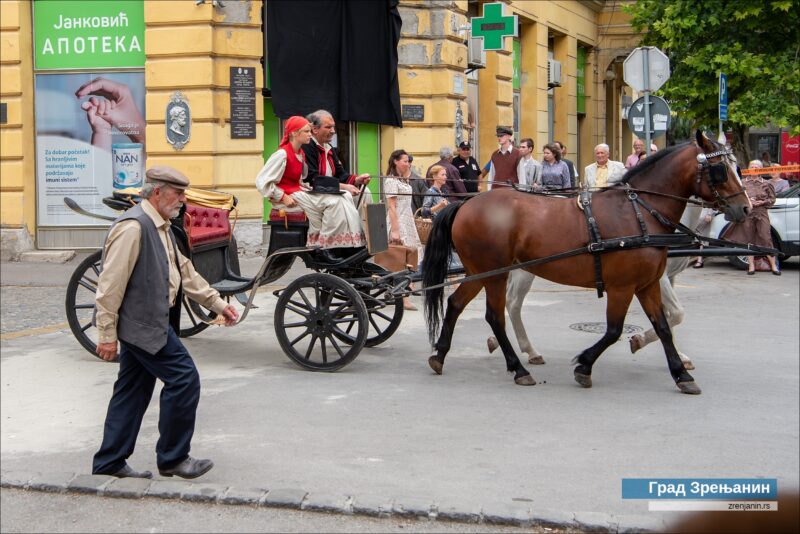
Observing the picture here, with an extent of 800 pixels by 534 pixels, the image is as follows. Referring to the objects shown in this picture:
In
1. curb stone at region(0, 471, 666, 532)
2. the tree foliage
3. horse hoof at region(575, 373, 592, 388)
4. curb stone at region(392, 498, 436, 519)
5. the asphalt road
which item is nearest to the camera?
curb stone at region(0, 471, 666, 532)

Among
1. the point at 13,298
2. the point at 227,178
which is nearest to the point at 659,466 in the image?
the point at 13,298

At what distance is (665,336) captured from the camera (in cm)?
781

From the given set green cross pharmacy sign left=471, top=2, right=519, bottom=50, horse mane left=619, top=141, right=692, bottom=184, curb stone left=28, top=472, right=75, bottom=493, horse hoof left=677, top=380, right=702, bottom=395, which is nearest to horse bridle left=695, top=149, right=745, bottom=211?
horse mane left=619, top=141, right=692, bottom=184

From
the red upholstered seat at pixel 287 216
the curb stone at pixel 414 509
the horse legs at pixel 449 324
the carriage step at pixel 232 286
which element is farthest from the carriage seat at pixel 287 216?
the curb stone at pixel 414 509

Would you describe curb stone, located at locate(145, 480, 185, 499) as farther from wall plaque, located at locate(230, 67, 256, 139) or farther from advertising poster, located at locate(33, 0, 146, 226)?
advertising poster, located at locate(33, 0, 146, 226)

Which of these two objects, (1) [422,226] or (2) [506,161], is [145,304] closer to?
(1) [422,226]

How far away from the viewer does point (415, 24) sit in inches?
703

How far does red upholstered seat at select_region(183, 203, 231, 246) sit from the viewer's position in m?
9.12

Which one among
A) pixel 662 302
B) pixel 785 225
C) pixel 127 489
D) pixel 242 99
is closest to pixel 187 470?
pixel 127 489

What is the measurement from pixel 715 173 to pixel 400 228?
342 centimetres

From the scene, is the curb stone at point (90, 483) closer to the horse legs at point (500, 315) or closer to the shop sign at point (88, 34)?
the horse legs at point (500, 315)

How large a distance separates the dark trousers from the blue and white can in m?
11.7

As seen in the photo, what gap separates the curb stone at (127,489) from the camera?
17.8 ft

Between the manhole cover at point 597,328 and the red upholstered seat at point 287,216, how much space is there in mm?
3329
